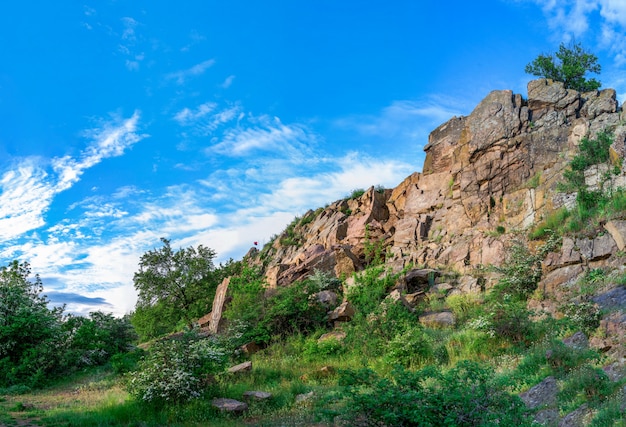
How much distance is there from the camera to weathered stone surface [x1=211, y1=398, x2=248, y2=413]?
11.3m

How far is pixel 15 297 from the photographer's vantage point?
884 inches

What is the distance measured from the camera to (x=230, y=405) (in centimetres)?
1146

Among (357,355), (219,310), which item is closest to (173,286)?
(219,310)

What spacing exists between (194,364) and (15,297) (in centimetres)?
1460

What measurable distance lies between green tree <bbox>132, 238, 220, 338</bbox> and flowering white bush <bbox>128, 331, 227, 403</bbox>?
62.6 feet

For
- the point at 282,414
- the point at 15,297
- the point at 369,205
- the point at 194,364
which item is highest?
the point at 369,205

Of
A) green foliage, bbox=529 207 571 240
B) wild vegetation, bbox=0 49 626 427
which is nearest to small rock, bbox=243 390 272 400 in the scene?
wild vegetation, bbox=0 49 626 427

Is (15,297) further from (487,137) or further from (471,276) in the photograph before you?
(487,137)

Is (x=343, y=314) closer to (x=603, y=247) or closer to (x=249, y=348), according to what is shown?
(x=249, y=348)

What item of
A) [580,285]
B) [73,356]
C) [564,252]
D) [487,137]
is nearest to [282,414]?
[580,285]

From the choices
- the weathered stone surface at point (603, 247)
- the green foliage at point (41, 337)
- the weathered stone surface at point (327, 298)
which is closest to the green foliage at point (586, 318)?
the weathered stone surface at point (603, 247)

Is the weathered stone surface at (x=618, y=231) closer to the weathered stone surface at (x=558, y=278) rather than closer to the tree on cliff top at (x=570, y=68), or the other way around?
the weathered stone surface at (x=558, y=278)

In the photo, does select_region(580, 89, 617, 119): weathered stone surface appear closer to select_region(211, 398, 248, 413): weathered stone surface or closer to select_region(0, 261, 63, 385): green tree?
select_region(211, 398, 248, 413): weathered stone surface

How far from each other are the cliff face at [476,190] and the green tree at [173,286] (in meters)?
7.51
